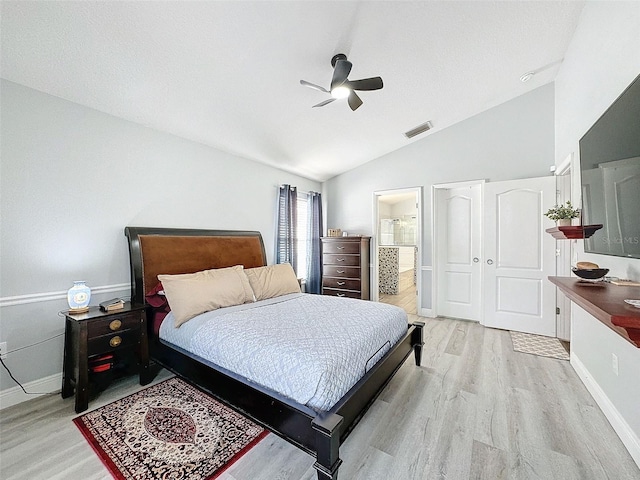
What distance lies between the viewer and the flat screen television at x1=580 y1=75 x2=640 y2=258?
4.40 feet

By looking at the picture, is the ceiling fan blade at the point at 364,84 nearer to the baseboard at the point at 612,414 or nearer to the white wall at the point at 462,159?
the white wall at the point at 462,159

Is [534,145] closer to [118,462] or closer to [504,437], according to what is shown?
[504,437]

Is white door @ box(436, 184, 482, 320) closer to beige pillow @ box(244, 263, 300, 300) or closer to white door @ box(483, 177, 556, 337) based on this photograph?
white door @ box(483, 177, 556, 337)

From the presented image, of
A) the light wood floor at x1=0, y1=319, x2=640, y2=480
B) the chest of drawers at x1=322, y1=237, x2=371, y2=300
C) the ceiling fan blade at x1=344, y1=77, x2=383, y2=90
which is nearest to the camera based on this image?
the light wood floor at x1=0, y1=319, x2=640, y2=480

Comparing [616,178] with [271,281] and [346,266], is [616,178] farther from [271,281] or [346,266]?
[346,266]

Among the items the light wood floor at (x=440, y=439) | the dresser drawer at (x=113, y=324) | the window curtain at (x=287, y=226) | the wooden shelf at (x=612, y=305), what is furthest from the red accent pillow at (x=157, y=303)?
the wooden shelf at (x=612, y=305)

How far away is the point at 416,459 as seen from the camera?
62.6 inches

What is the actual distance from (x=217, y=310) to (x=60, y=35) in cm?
225

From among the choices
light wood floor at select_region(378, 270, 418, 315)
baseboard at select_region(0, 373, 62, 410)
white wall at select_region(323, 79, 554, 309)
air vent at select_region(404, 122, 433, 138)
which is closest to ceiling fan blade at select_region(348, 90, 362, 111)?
air vent at select_region(404, 122, 433, 138)

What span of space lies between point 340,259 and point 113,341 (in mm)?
3405

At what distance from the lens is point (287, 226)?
15.0 ft

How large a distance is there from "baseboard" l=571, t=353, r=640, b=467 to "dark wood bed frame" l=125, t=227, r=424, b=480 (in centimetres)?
132

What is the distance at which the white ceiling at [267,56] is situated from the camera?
1807 millimetres

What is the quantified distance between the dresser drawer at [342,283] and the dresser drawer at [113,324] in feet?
10.3
